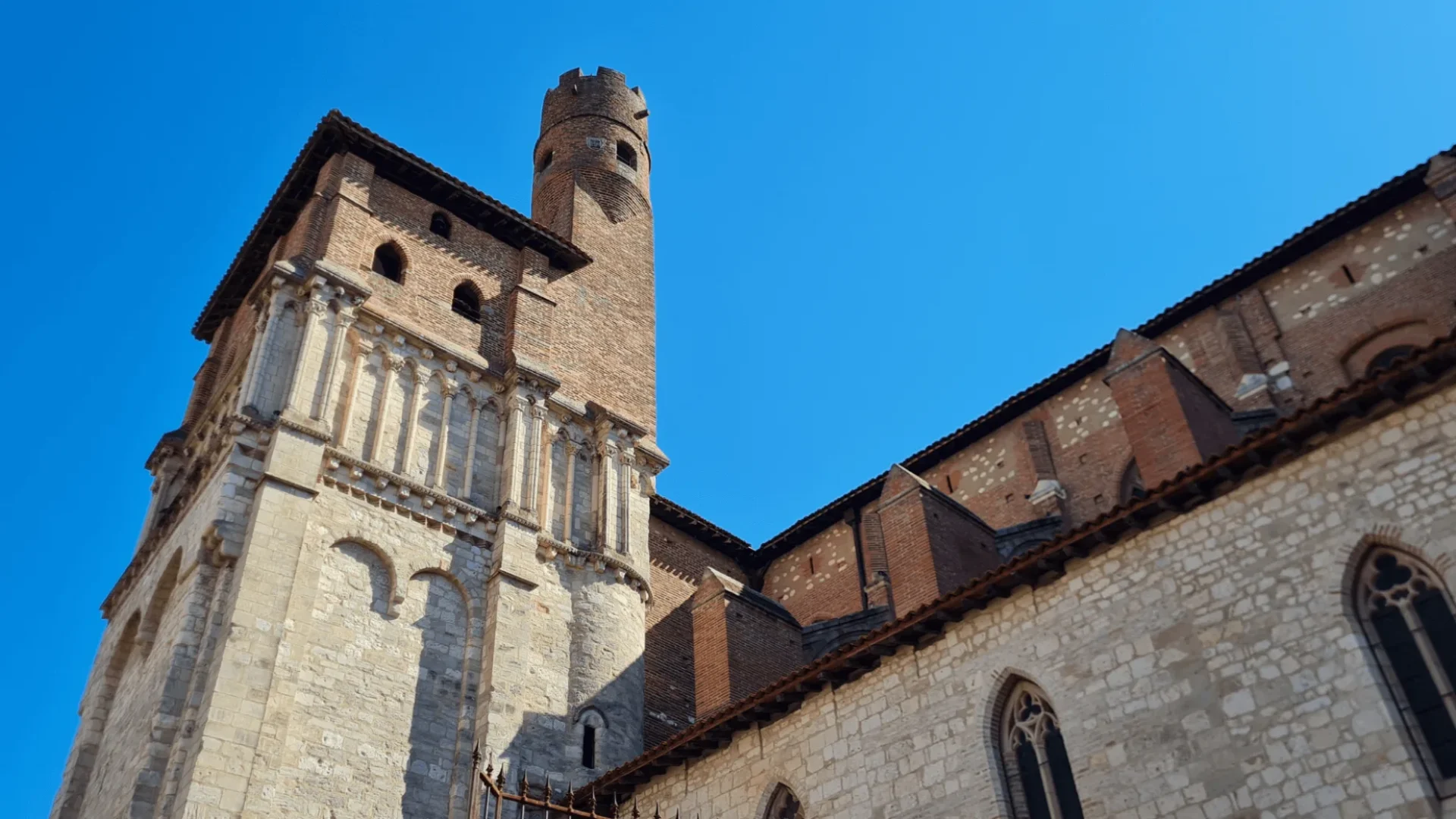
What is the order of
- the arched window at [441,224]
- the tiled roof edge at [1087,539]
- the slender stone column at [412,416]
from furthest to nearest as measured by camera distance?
the arched window at [441,224]
the slender stone column at [412,416]
the tiled roof edge at [1087,539]

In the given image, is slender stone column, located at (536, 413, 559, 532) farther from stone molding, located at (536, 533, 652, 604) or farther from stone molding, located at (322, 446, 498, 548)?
stone molding, located at (322, 446, 498, 548)

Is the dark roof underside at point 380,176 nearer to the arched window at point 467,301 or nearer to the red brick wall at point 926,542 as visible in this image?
the arched window at point 467,301

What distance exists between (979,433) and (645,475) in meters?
6.08

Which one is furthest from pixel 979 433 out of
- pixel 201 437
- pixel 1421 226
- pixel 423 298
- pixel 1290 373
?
pixel 201 437

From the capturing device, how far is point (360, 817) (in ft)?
48.1

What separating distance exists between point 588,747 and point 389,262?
8.52 m

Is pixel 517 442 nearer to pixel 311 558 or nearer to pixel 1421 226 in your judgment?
pixel 311 558

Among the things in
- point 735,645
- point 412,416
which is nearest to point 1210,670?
point 735,645

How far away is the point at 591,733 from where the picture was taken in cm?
1742

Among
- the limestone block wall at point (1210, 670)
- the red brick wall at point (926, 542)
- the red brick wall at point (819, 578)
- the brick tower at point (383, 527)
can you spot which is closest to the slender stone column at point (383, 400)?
the brick tower at point (383, 527)

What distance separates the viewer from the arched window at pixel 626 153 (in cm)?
2744

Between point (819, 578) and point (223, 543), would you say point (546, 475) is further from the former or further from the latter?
point (819, 578)

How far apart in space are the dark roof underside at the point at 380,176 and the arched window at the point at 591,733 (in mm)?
8898

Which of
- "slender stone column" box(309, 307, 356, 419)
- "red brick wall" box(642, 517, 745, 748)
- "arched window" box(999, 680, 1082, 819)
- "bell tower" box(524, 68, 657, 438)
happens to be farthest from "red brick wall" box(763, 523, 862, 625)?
"arched window" box(999, 680, 1082, 819)
